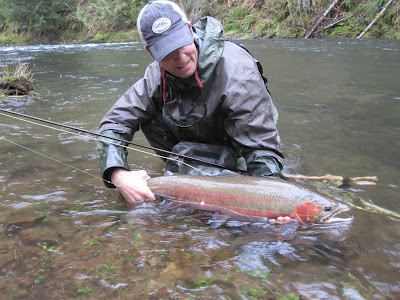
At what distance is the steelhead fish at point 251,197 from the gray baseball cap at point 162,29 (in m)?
1.04

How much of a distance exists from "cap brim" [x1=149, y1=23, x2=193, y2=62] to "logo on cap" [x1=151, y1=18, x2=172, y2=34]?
59 millimetres

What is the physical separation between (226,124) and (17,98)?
20.8 ft

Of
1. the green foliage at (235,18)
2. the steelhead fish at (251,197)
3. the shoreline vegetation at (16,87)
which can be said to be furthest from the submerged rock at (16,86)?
the green foliage at (235,18)

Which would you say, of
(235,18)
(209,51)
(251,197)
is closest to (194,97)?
(209,51)

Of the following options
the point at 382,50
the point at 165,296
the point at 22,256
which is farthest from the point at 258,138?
the point at 382,50

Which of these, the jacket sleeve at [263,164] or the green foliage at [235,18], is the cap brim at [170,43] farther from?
the green foliage at [235,18]

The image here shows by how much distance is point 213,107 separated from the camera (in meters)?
2.85

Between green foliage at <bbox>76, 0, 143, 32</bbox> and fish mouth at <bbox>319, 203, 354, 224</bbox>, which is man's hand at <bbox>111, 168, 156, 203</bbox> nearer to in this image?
fish mouth at <bbox>319, 203, 354, 224</bbox>

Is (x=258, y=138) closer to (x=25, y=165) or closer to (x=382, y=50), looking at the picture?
(x=25, y=165)

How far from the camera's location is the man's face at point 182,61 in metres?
2.51

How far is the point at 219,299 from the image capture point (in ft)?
6.11

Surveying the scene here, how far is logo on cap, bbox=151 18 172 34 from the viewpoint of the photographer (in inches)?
97.7

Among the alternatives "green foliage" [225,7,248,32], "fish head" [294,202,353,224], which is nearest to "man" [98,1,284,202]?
"fish head" [294,202,353,224]

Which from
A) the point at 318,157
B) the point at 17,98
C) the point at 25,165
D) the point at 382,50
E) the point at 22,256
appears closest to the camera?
the point at 22,256
